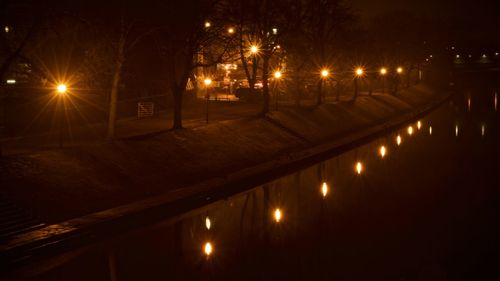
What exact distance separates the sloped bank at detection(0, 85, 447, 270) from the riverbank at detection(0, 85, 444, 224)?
31mm

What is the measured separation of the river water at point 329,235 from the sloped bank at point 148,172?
42.8 inches

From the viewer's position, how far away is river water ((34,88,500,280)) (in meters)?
12.1

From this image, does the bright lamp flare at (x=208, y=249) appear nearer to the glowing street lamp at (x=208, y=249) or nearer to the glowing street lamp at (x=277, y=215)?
the glowing street lamp at (x=208, y=249)

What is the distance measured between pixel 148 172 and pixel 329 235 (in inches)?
377

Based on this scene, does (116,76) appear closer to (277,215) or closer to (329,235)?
(277,215)

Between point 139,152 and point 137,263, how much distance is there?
10509 millimetres

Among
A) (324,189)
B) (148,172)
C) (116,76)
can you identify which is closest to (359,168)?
(324,189)

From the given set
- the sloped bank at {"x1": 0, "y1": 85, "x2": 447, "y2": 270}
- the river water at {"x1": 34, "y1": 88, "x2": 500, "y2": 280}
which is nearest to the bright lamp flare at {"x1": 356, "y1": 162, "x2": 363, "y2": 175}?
the river water at {"x1": 34, "y1": 88, "x2": 500, "y2": 280}

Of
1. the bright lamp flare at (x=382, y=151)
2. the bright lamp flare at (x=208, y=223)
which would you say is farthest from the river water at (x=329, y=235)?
the bright lamp flare at (x=382, y=151)

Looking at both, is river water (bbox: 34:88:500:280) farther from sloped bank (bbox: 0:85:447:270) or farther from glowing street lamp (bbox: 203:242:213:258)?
sloped bank (bbox: 0:85:447:270)

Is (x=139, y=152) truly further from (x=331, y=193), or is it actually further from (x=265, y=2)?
(x=265, y=2)

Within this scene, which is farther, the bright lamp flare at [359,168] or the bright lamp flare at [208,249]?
the bright lamp flare at [359,168]

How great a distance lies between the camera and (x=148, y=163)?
73.4 ft

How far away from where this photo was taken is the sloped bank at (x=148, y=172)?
16484mm
